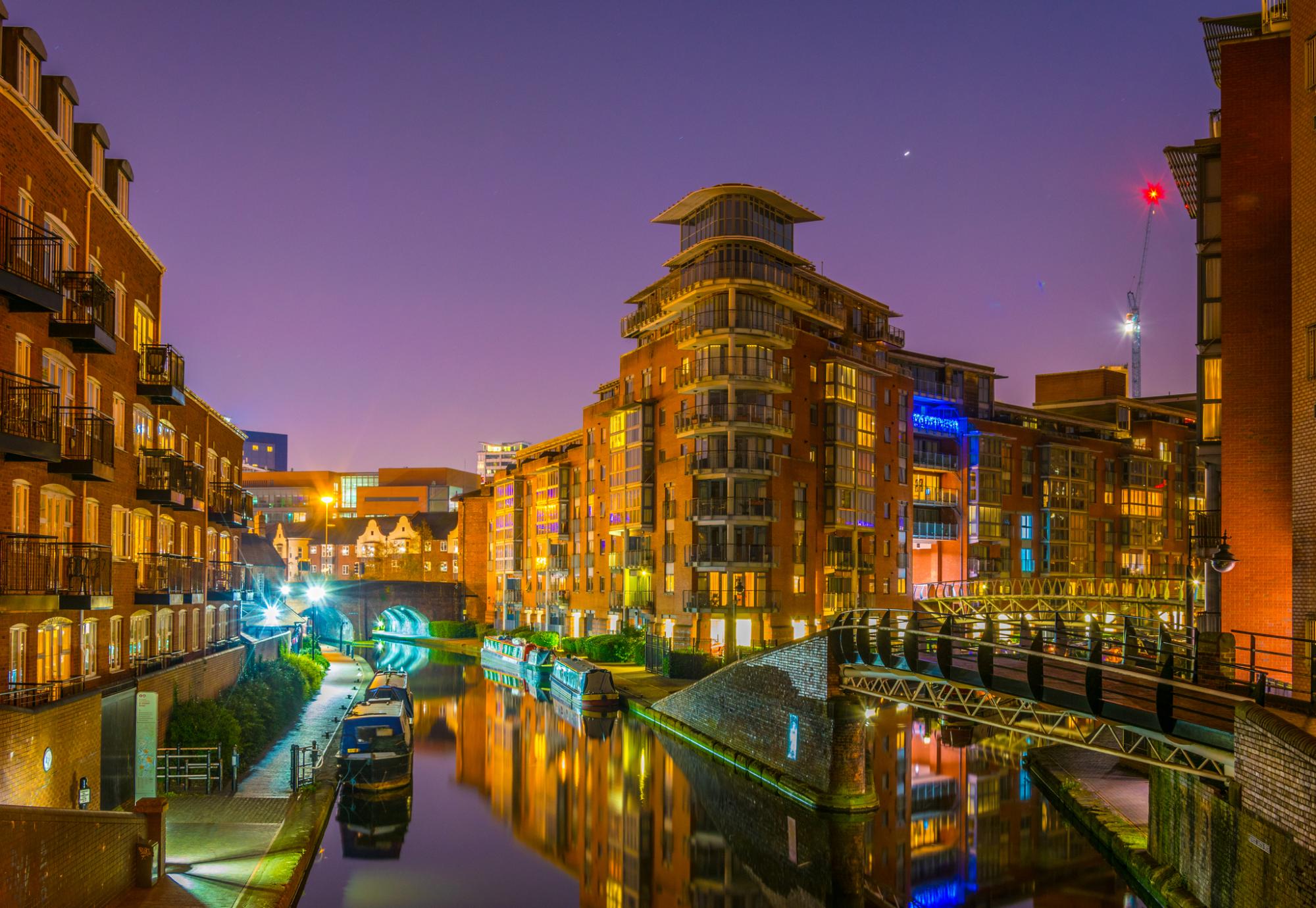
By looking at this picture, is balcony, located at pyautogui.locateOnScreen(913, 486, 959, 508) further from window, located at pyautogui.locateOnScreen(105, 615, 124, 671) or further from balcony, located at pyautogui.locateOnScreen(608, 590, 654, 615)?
window, located at pyautogui.locateOnScreen(105, 615, 124, 671)

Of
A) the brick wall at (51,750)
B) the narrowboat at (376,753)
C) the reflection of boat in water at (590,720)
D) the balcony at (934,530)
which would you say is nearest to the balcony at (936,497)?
the balcony at (934,530)

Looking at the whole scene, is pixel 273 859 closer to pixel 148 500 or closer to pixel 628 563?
pixel 148 500

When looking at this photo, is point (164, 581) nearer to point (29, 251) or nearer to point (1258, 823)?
point (29, 251)

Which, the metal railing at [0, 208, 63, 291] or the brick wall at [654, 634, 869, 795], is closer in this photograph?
the metal railing at [0, 208, 63, 291]

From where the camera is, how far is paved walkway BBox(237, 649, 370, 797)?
27.6 meters

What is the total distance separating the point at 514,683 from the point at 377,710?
109ft

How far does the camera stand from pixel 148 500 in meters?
29.2

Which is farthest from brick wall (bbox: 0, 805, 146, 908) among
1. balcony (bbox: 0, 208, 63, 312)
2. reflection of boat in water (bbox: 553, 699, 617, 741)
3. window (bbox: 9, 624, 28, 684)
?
reflection of boat in water (bbox: 553, 699, 617, 741)

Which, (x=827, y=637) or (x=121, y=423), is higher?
(x=121, y=423)

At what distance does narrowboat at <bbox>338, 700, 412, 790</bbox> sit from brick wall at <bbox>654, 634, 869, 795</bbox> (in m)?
10.4

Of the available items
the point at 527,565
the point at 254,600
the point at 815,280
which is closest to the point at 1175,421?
the point at 815,280

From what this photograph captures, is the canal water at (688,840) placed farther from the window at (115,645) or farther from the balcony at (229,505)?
the balcony at (229,505)

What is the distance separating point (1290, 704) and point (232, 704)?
29359mm

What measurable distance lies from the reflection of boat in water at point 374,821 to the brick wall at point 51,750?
7.47 meters
